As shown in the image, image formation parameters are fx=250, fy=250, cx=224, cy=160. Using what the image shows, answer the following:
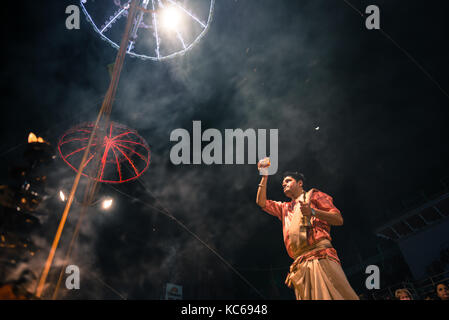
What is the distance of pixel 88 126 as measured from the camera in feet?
26.0

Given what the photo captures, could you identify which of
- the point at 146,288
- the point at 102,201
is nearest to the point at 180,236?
the point at 146,288

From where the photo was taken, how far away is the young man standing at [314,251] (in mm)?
3360

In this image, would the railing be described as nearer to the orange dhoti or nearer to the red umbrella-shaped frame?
the orange dhoti

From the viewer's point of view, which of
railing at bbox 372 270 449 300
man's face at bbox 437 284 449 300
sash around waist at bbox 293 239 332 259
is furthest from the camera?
railing at bbox 372 270 449 300

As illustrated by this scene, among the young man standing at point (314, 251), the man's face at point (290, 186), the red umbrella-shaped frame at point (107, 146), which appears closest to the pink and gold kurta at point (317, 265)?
the young man standing at point (314, 251)

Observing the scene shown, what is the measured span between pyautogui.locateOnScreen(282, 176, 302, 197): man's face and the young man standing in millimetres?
181

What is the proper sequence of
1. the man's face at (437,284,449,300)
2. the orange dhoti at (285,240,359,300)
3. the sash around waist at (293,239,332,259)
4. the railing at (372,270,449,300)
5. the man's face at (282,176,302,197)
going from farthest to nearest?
1. the railing at (372,270,449,300)
2. the man's face at (437,284,449,300)
3. the man's face at (282,176,302,197)
4. the sash around waist at (293,239,332,259)
5. the orange dhoti at (285,240,359,300)

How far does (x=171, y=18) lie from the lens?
792 cm

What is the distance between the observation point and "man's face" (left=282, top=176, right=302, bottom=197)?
492cm

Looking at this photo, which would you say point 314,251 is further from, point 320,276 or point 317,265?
point 320,276

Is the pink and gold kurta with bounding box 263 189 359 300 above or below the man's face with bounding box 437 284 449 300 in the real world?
above

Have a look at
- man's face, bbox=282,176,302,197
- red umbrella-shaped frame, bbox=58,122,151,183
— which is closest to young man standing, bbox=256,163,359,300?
man's face, bbox=282,176,302,197
